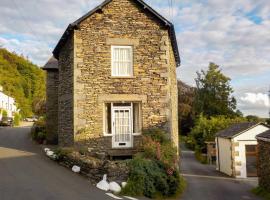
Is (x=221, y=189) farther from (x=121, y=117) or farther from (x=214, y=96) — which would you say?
(x=214, y=96)

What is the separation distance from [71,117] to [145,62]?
489 centimetres

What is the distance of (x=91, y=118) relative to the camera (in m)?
19.1

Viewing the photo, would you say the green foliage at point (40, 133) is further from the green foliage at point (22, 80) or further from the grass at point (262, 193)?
the green foliage at point (22, 80)

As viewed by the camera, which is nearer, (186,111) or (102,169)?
(102,169)

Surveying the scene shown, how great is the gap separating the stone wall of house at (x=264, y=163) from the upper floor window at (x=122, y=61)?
772 cm

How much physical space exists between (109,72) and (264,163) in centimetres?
917

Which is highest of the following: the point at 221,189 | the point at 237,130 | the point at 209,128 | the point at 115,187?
the point at 209,128

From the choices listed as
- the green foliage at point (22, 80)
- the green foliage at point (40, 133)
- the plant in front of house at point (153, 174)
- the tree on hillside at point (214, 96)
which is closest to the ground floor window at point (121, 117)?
the plant in front of house at point (153, 174)

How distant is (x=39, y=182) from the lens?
14086 millimetres

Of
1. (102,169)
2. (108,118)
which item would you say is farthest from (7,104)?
(102,169)

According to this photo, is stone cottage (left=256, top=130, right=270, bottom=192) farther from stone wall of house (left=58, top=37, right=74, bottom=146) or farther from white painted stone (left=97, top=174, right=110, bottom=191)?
stone wall of house (left=58, top=37, right=74, bottom=146)

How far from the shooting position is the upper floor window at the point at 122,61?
64.1 ft

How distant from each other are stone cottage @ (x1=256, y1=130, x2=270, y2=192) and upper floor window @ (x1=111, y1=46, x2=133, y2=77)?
7.54m

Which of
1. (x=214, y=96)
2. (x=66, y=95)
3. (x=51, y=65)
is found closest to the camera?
(x=66, y=95)
